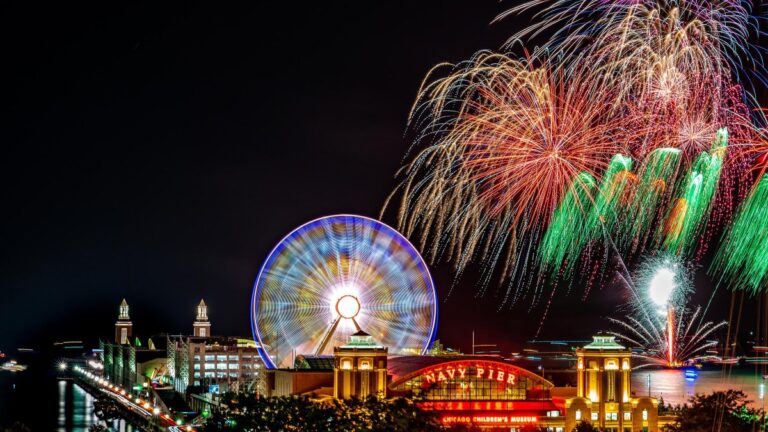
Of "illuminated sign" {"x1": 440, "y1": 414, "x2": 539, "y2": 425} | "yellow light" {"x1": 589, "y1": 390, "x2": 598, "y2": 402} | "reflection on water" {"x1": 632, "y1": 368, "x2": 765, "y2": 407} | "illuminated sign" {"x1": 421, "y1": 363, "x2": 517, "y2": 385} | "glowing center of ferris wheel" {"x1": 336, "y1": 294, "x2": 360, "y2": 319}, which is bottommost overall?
"reflection on water" {"x1": 632, "y1": 368, "x2": 765, "y2": 407}

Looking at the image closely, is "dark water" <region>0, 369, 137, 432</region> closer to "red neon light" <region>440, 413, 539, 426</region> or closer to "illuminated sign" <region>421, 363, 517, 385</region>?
"illuminated sign" <region>421, 363, 517, 385</region>

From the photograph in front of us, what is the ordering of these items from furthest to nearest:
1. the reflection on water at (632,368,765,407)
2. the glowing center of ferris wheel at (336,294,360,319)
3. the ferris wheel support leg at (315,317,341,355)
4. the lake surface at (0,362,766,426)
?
1. the reflection on water at (632,368,765,407)
2. the lake surface at (0,362,766,426)
3. the ferris wheel support leg at (315,317,341,355)
4. the glowing center of ferris wheel at (336,294,360,319)

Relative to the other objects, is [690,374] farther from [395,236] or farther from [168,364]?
[395,236]

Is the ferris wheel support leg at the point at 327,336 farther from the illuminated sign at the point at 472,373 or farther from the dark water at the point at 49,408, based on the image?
the dark water at the point at 49,408

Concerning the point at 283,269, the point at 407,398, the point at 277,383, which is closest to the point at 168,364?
the point at 277,383

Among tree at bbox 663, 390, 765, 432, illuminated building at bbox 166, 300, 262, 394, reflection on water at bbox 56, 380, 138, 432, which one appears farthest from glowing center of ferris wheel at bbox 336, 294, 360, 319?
illuminated building at bbox 166, 300, 262, 394

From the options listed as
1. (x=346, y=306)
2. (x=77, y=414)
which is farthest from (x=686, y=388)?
(x=346, y=306)
